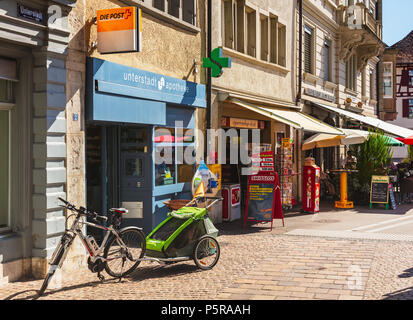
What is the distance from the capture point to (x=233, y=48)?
14367 mm

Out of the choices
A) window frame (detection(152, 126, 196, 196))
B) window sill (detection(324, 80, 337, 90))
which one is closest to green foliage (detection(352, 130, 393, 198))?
window sill (detection(324, 80, 337, 90))

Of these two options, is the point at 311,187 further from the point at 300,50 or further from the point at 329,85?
the point at 329,85

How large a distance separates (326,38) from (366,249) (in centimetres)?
1398

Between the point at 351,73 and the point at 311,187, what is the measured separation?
12.1 metres

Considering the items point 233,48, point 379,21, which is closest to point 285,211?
point 233,48

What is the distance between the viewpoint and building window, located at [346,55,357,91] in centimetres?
2475

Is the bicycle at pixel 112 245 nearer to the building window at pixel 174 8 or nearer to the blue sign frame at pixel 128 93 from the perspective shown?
the blue sign frame at pixel 128 93

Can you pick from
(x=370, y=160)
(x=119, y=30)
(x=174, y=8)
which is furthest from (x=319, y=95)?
(x=119, y=30)

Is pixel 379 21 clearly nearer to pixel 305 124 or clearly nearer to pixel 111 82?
pixel 305 124

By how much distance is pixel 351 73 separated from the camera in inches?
997

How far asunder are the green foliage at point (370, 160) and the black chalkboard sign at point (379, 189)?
2.04ft

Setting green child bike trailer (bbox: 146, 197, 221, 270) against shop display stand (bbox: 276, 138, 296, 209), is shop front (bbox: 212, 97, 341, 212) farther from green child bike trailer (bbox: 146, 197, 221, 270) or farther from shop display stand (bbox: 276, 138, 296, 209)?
green child bike trailer (bbox: 146, 197, 221, 270)

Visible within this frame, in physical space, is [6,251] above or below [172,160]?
below

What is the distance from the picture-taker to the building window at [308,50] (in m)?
19.7
